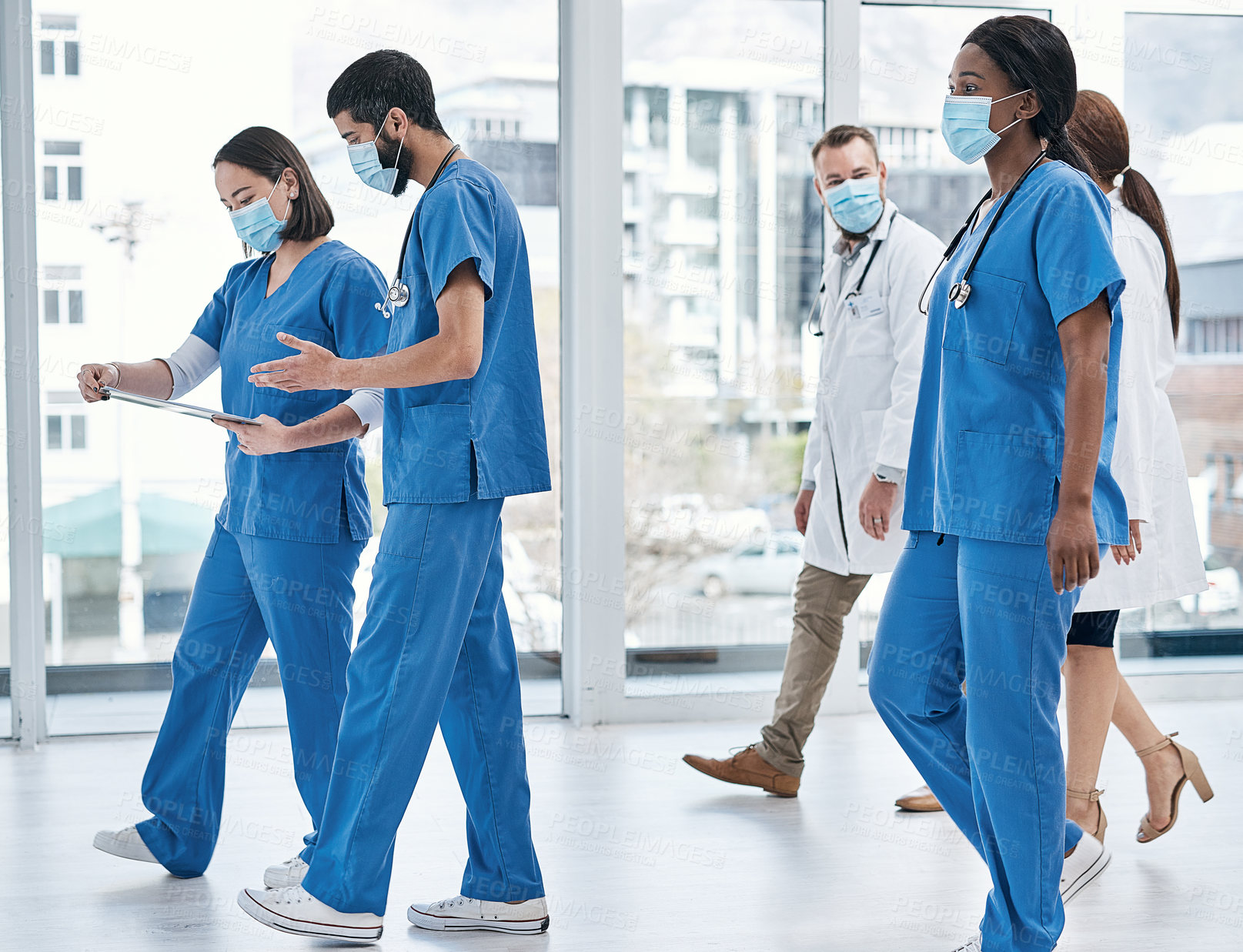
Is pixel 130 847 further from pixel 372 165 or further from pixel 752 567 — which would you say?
pixel 752 567

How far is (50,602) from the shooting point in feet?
10.6

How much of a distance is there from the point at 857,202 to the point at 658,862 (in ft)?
4.90

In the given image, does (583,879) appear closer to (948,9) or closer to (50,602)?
(50,602)

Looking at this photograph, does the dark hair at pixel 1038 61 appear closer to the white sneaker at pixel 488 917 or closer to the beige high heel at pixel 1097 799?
the beige high heel at pixel 1097 799

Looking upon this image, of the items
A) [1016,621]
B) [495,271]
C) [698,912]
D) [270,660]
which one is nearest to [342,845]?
[698,912]

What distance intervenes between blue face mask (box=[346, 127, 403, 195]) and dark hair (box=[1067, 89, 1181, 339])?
4.19 feet

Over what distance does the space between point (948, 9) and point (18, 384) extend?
2.92 m

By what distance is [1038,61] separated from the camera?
156 centimetres

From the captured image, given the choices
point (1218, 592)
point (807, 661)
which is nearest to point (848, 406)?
point (807, 661)

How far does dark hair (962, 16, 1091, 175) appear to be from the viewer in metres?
1.56

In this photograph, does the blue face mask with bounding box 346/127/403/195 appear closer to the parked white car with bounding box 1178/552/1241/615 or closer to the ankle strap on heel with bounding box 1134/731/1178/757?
the ankle strap on heel with bounding box 1134/731/1178/757

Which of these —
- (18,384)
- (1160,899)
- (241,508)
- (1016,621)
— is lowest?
(1160,899)

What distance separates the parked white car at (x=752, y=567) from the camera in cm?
351

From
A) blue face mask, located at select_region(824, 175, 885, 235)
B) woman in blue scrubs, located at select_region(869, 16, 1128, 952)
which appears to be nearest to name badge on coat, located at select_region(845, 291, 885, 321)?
blue face mask, located at select_region(824, 175, 885, 235)
